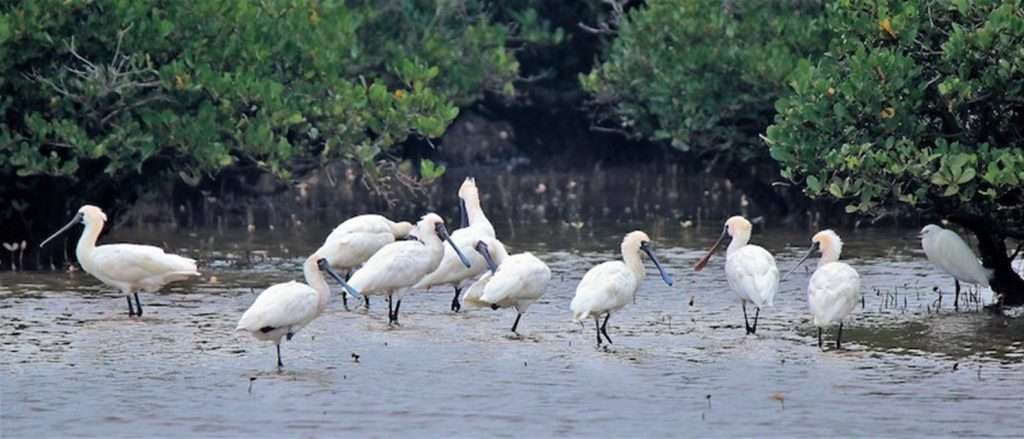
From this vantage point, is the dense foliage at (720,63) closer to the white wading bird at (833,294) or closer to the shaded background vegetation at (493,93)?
the shaded background vegetation at (493,93)

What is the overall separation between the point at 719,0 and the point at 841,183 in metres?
11.3

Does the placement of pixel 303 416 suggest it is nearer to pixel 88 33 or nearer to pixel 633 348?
pixel 633 348

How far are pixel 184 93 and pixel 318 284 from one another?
742 centimetres

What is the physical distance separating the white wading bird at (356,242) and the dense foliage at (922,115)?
388 centimetres

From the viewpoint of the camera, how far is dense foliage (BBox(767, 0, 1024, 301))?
17250 millimetres

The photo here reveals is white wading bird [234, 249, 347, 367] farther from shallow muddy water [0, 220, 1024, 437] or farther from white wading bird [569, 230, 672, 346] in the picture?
white wading bird [569, 230, 672, 346]

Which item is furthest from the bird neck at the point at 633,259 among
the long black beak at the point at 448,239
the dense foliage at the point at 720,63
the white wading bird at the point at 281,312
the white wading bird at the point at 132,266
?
the dense foliage at the point at 720,63

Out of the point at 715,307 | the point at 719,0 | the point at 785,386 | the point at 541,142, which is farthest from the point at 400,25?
the point at 785,386

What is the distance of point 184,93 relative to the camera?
2294 centimetres

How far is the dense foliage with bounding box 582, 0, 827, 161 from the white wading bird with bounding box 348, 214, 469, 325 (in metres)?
9.79

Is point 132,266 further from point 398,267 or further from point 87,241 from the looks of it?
point 398,267

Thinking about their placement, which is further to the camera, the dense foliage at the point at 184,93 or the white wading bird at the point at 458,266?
the dense foliage at the point at 184,93

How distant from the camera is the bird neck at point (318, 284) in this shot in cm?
1577

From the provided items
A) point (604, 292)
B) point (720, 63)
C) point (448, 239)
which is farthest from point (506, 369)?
point (720, 63)
